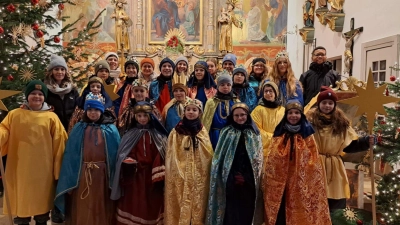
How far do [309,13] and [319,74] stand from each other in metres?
6.00

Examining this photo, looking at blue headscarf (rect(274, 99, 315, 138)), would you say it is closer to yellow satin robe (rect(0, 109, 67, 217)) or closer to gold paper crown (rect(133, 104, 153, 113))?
gold paper crown (rect(133, 104, 153, 113))

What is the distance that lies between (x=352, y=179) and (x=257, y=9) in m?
9.86

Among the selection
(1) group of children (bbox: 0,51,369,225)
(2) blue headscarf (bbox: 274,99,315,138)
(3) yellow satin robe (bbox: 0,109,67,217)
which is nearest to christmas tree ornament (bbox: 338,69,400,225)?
(1) group of children (bbox: 0,51,369,225)

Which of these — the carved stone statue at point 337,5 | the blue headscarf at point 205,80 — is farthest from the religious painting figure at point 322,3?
the blue headscarf at point 205,80

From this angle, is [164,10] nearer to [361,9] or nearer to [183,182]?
[361,9]

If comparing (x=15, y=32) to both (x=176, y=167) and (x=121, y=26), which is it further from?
(x=121, y=26)

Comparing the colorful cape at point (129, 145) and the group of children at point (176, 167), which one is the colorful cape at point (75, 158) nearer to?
the group of children at point (176, 167)

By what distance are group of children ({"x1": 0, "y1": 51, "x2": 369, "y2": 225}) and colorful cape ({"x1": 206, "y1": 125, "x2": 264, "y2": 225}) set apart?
10 millimetres

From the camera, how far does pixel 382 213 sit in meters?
3.90

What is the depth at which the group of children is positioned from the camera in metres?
3.48

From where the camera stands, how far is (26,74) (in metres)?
4.66

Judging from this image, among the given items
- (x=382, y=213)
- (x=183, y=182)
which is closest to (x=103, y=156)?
(x=183, y=182)

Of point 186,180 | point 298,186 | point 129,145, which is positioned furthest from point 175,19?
point 298,186

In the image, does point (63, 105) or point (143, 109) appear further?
point (63, 105)
